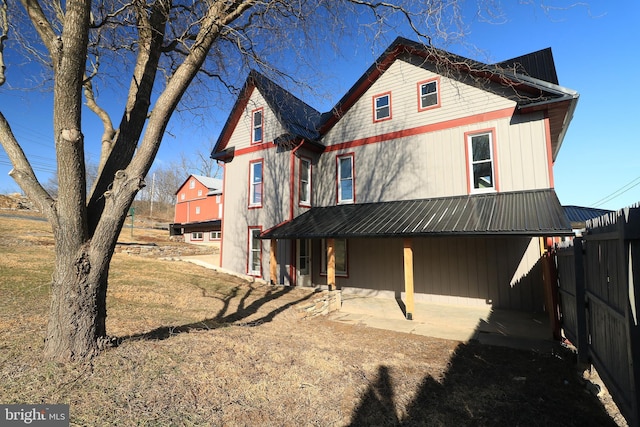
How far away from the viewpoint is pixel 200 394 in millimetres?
3420

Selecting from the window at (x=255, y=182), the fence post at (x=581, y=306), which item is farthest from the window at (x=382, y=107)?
the fence post at (x=581, y=306)

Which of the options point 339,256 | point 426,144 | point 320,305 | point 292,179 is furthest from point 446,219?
point 292,179

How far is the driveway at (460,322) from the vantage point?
6.62 m

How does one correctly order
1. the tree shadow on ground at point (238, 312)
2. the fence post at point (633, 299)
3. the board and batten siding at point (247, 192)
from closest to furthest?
the fence post at point (633, 299), the tree shadow on ground at point (238, 312), the board and batten siding at point (247, 192)

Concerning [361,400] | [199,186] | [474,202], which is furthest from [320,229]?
[199,186]

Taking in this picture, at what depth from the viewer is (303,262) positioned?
12805mm

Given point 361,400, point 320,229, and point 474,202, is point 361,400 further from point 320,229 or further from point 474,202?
point 474,202

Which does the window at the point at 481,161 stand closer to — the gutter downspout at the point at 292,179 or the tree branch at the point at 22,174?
the gutter downspout at the point at 292,179

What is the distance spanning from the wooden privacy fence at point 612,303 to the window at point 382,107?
854 cm

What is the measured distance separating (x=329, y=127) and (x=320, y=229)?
5259mm

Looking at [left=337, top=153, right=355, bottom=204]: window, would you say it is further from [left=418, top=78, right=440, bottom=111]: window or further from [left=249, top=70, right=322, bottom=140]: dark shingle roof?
[left=418, top=78, right=440, bottom=111]: window

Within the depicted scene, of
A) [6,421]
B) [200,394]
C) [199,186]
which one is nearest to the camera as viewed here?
[6,421]

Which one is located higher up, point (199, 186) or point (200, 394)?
point (199, 186)

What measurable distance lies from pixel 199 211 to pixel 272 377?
114ft
